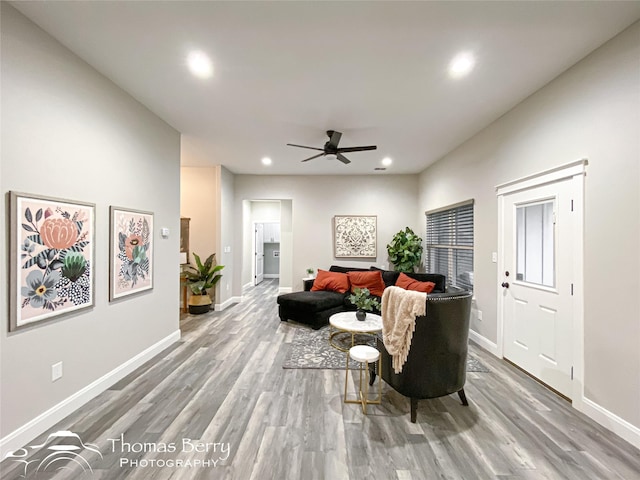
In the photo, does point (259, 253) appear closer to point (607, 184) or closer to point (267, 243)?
point (267, 243)

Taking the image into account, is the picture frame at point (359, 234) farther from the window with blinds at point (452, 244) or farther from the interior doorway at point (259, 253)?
the interior doorway at point (259, 253)

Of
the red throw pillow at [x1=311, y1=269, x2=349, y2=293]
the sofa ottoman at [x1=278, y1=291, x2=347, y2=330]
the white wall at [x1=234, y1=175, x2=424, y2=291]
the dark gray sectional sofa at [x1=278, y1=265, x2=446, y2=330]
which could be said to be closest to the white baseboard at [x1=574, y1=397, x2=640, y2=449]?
the dark gray sectional sofa at [x1=278, y1=265, x2=446, y2=330]

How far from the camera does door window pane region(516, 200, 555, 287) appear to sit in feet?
8.66

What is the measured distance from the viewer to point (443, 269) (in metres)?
5.13

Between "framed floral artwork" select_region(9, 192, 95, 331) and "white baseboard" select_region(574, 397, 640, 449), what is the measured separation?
4249 millimetres

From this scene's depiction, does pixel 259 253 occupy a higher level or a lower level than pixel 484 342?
higher

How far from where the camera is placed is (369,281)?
5105 mm

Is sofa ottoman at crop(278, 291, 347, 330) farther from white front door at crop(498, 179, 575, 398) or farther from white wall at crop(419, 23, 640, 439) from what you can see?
white wall at crop(419, 23, 640, 439)

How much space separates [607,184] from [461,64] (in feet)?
4.83

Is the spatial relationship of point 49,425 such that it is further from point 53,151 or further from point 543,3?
point 543,3

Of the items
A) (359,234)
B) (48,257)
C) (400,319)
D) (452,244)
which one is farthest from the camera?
(359,234)

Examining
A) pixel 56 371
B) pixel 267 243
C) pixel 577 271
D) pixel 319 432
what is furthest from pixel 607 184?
pixel 267 243

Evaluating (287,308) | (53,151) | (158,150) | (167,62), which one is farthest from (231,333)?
(167,62)

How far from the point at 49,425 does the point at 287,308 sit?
3.06 metres
